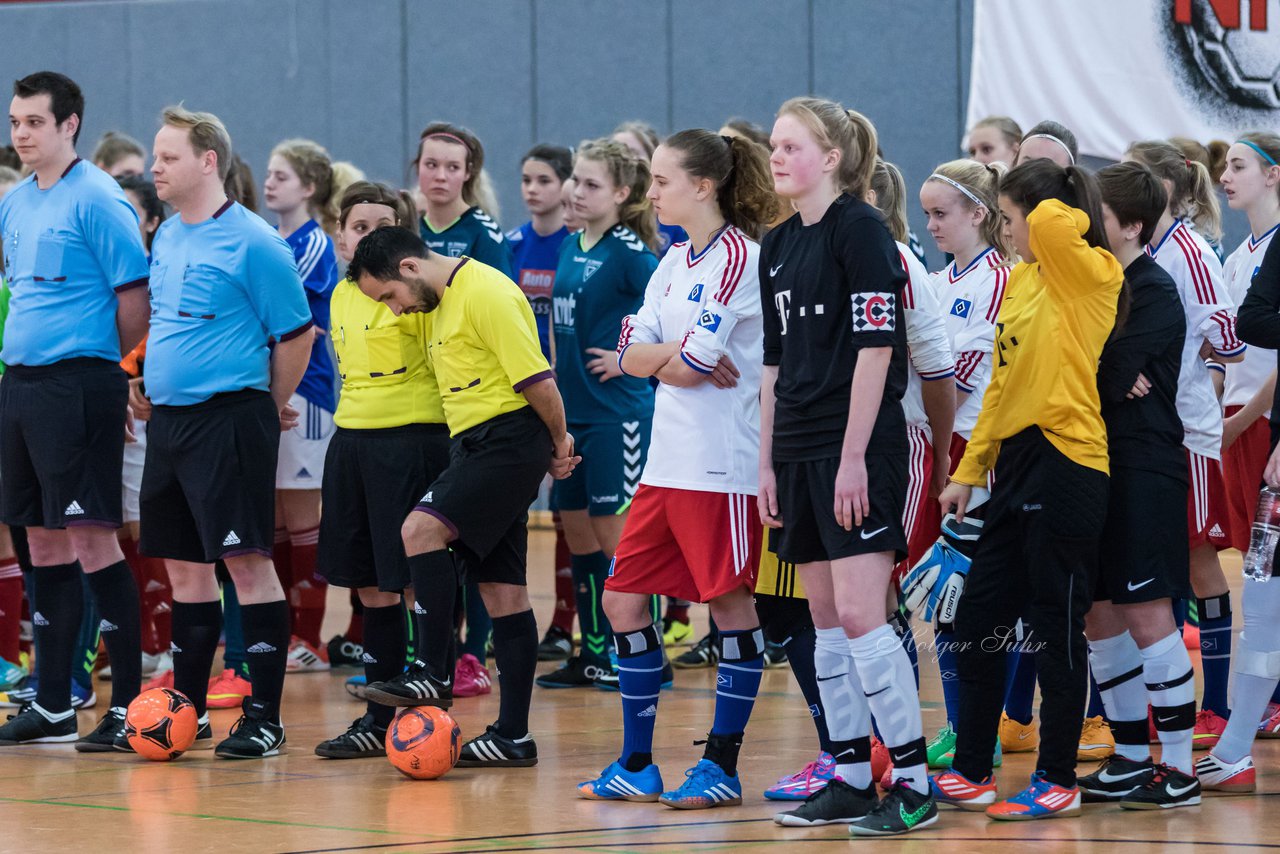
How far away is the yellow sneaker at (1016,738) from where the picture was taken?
5.55 meters

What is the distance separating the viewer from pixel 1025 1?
11258 millimetres

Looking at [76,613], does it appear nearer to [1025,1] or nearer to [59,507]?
[59,507]

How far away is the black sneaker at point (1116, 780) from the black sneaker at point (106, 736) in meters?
3.03

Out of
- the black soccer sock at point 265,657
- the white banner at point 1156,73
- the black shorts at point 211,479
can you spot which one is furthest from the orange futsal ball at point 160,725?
the white banner at point 1156,73

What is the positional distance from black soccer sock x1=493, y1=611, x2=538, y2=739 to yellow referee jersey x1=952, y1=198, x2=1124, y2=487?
1.71 metres

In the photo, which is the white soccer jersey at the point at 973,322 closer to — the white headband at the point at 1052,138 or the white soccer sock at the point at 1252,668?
the white headband at the point at 1052,138

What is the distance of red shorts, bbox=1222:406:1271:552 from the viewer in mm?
5945

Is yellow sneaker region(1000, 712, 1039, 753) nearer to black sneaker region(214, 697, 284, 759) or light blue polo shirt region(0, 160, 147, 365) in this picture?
black sneaker region(214, 697, 284, 759)

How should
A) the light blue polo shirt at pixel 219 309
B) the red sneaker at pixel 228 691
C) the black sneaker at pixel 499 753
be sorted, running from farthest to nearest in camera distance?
the red sneaker at pixel 228 691
the light blue polo shirt at pixel 219 309
the black sneaker at pixel 499 753

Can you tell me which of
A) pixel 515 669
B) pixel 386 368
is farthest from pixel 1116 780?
pixel 386 368

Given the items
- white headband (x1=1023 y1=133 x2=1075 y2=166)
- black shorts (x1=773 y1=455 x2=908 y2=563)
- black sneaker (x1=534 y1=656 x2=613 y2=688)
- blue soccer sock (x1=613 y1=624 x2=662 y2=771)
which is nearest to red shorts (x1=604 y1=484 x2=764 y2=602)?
blue soccer sock (x1=613 y1=624 x2=662 y2=771)

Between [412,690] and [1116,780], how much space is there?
6.61ft

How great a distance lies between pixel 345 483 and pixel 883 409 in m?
2.14

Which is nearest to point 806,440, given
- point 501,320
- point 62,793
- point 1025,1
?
point 501,320
